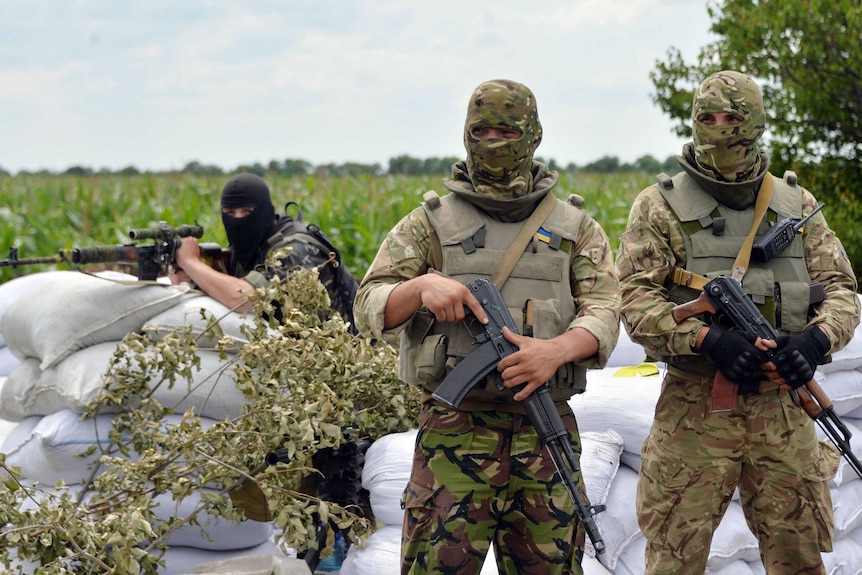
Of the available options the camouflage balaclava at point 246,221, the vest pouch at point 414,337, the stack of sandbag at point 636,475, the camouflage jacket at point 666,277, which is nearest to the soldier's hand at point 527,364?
the vest pouch at point 414,337

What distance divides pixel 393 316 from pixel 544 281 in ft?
1.45

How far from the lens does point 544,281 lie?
10.0 feet

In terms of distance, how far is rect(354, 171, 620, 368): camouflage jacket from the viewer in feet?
9.86

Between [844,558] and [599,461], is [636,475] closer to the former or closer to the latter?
[599,461]

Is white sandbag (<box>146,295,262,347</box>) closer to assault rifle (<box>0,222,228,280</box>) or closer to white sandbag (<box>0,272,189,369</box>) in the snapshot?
white sandbag (<box>0,272,189,369</box>)

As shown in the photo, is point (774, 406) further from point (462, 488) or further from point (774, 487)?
point (462, 488)

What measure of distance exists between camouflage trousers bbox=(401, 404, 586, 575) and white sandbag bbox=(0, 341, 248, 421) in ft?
5.50

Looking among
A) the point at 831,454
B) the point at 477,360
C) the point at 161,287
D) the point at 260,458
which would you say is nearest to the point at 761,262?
the point at 831,454

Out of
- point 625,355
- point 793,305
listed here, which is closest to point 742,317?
point 793,305

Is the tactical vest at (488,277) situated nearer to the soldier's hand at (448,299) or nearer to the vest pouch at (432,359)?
the vest pouch at (432,359)

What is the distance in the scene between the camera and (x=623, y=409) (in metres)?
4.35

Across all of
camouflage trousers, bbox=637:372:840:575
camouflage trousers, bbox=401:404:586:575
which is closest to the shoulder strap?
camouflage trousers, bbox=401:404:586:575

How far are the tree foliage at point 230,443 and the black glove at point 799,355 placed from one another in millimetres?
1601

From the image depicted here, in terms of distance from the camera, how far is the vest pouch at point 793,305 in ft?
11.3
